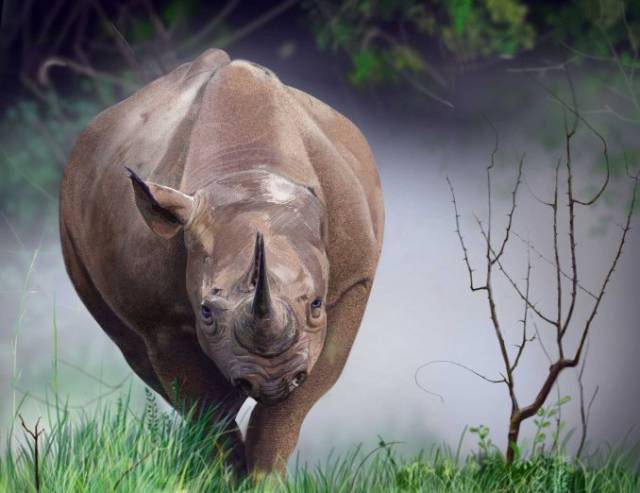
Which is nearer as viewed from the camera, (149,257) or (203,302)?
(203,302)

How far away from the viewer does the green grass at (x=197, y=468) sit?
3.14 m

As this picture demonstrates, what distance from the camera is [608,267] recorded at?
408 centimetres

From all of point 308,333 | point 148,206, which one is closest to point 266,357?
point 308,333

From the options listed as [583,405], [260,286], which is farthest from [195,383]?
[583,405]

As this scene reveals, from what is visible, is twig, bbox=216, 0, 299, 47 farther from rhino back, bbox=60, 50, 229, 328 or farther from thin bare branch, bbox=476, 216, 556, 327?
thin bare branch, bbox=476, 216, 556, 327

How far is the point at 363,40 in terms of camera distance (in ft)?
13.8

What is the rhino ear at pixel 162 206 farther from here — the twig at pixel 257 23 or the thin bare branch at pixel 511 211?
the twig at pixel 257 23

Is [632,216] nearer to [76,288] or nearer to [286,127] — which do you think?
[286,127]

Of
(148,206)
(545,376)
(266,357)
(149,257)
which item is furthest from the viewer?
(545,376)

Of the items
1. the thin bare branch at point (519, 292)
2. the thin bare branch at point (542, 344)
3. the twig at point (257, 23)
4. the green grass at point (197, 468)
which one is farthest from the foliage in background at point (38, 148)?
the thin bare branch at point (542, 344)

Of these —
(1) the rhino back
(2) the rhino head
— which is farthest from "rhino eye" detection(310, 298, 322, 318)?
(1) the rhino back

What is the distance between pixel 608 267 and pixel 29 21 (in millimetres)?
1926

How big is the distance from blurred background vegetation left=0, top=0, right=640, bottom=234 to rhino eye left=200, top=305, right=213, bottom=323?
135 centimetres

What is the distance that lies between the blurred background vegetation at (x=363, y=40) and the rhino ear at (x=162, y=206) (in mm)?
1142
